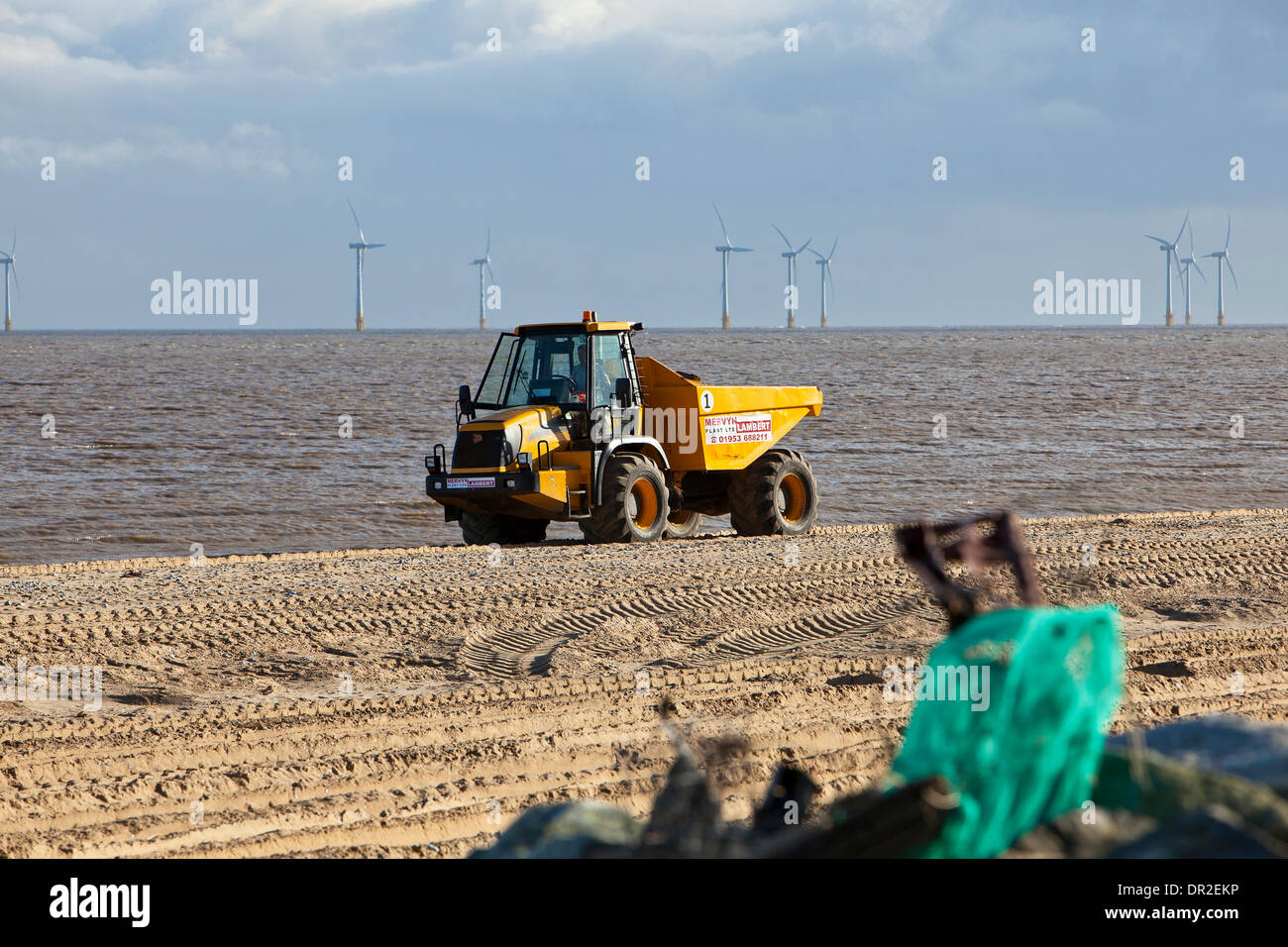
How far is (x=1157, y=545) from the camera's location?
40.3 ft

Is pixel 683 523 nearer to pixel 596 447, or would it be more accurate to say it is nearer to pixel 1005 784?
pixel 596 447

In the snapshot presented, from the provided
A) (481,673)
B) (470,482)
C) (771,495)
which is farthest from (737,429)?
(481,673)

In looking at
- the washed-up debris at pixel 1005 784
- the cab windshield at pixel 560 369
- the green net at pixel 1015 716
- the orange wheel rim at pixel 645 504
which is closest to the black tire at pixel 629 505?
the orange wheel rim at pixel 645 504

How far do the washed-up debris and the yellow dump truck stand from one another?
952 cm

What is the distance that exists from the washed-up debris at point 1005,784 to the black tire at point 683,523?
37.6 ft

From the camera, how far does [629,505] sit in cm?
1352

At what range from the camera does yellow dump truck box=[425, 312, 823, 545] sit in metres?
13.0

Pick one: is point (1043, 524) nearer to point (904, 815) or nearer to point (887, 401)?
point (904, 815)

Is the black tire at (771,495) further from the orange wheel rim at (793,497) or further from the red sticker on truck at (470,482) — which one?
the red sticker on truck at (470,482)

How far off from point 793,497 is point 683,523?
1.32 metres

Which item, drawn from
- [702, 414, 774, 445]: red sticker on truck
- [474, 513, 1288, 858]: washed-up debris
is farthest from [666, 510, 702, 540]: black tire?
[474, 513, 1288, 858]: washed-up debris

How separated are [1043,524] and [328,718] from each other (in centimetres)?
1019

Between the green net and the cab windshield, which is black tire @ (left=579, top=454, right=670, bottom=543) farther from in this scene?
the green net
